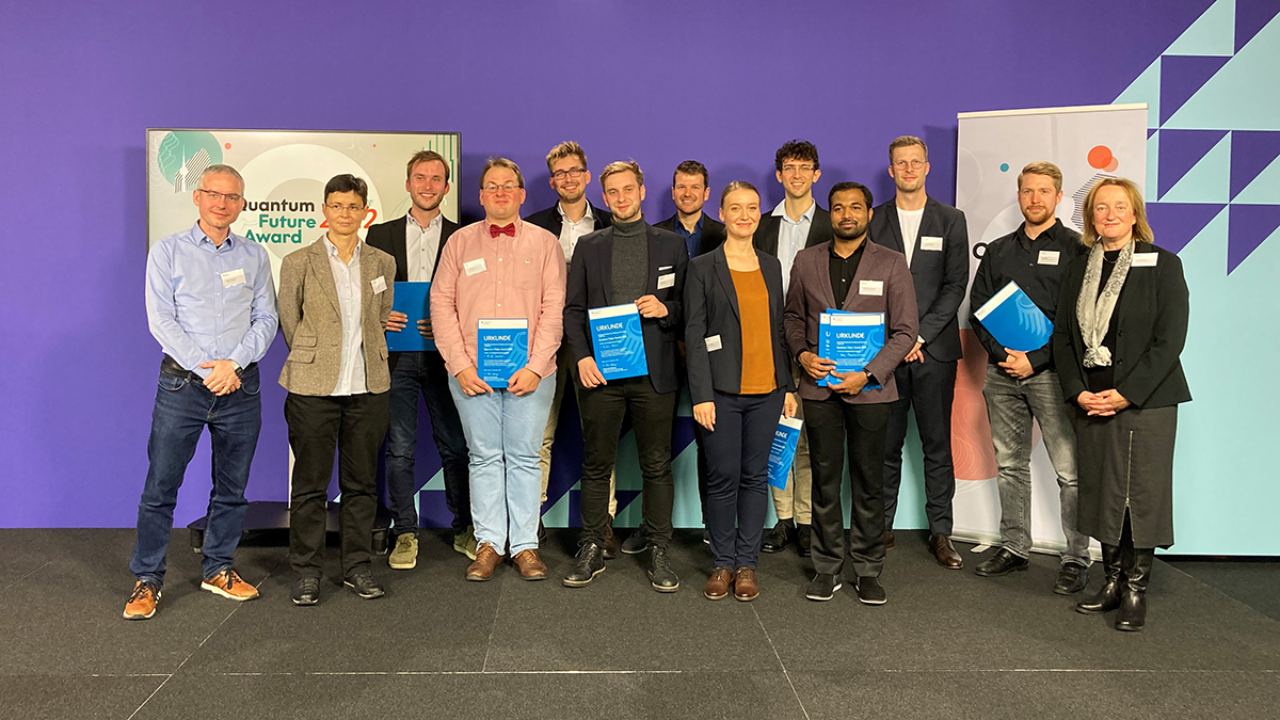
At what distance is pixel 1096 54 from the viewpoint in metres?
4.15

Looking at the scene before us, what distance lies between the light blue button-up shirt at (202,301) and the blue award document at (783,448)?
2057 mm

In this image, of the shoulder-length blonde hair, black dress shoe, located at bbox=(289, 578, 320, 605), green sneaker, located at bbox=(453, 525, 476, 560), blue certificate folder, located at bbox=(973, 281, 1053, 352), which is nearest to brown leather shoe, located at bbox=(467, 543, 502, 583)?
green sneaker, located at bbox=(453, 525, 476, 560)

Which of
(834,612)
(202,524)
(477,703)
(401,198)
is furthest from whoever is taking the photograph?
(401,198)

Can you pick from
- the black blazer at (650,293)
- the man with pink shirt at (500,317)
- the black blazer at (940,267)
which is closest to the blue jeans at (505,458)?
the man with pink shirt at (500,317)

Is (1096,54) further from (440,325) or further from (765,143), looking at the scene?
(440,325)

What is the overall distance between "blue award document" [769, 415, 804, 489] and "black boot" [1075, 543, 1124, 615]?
1240 mm

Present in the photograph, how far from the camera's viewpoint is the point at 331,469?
125 inches

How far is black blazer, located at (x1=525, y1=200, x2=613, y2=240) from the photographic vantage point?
3.76 m

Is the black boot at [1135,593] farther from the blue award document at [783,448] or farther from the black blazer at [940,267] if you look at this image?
the blue award document at [783,448]

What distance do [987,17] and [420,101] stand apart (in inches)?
118

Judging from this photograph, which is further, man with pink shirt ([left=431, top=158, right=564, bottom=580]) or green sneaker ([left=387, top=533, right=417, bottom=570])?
green sneaker ([left=387, top=533, right=417, bottom=570])

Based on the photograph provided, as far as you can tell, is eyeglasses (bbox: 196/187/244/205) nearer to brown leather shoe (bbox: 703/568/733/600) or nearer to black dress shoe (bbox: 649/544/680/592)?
black dress shoe (bbox: 649/544/680/592)

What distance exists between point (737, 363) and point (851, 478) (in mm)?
661

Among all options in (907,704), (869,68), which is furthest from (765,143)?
(907,704)
